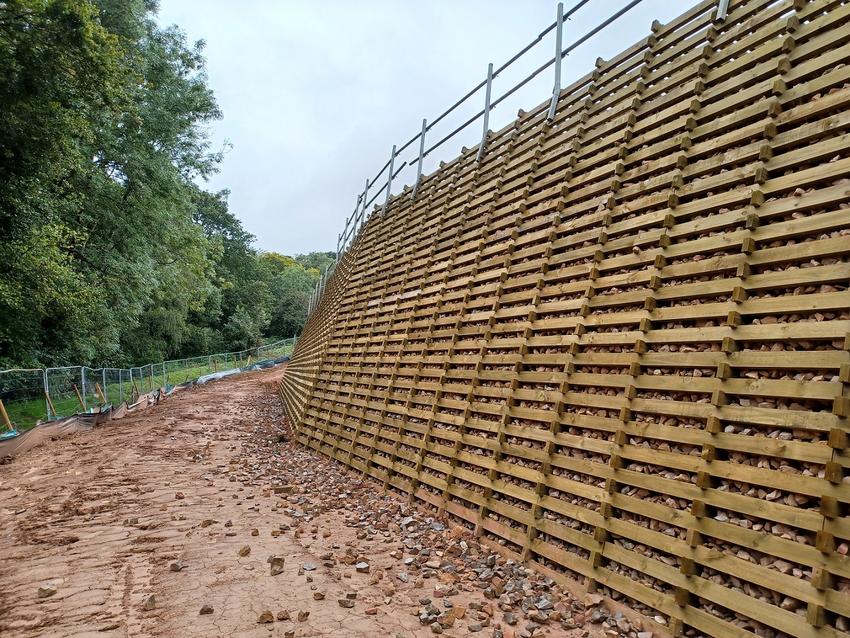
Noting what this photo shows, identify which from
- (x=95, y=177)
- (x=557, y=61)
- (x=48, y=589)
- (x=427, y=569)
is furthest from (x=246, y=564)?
(x=95, y=177)

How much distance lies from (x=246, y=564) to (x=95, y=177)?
1382cm

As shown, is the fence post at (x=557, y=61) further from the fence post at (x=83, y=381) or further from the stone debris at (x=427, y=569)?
the fence post at (x=83, y=381)

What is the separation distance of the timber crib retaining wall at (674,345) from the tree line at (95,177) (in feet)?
32.1

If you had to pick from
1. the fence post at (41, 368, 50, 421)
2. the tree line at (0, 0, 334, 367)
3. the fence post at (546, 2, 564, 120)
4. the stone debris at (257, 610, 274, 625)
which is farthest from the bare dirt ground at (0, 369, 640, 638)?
the tree line at (0, 0, 334, 367)

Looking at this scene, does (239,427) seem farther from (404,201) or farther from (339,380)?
(404,201)

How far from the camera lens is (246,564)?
10.7ft

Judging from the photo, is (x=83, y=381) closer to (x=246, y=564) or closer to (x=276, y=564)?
(x=246, y=564)

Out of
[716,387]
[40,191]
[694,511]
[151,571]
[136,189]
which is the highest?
[136,189]

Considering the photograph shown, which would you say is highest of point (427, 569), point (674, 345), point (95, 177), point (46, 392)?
point (95, 177)

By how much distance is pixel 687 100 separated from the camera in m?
3.34

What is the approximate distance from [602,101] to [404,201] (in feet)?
15.0

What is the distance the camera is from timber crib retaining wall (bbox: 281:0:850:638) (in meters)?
2.08

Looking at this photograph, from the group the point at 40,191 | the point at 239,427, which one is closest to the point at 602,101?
the point at 239,427

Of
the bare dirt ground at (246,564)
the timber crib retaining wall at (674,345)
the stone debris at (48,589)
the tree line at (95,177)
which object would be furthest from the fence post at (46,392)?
the timber crib retaining wall at (674,345)
